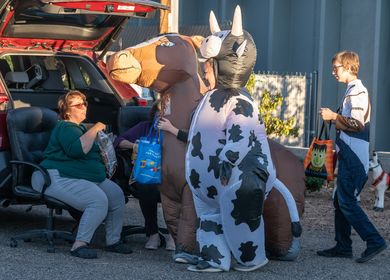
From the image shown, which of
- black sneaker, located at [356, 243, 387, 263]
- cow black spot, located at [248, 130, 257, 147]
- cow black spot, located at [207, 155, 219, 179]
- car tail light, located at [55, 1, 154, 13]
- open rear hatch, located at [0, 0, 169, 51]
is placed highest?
car tail light, located at [55, 1, 154, 13]

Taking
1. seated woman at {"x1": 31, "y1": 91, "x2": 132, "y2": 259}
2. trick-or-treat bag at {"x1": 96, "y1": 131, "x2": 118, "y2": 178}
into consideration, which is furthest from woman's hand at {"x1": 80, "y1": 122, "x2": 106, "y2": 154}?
trick-or-treat bag at {"x1": 96, "y1": 131, "x2": 118, "y2": 178}

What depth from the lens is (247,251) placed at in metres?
7.52

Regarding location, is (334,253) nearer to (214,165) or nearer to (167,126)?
(214,165)

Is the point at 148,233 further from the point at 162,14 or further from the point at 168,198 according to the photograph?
the point at 162,14

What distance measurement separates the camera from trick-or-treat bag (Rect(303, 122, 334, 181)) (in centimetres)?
866

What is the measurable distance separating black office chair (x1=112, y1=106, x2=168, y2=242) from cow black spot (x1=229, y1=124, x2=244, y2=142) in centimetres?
132

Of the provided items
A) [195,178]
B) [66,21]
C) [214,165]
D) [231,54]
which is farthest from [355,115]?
[66,21]

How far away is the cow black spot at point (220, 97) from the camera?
24.5ft

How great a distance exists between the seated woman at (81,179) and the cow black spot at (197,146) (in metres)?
1.03

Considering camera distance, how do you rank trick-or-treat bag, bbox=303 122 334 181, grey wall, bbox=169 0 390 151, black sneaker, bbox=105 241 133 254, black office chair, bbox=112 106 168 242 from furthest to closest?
grey wall, bbox=169 0 390 151 → black office chair, bbox=112 106 168 242 → trick-or-treat bag, bbox=303 122 334 181 → black sneaker, bbox=105 241 133 254

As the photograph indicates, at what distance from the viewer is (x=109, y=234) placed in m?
8.33

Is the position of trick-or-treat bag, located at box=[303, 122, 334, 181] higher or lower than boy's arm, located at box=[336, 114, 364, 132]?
lower

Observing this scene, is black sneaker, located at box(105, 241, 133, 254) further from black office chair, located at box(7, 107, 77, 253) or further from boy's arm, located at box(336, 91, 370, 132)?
boy's arm, located at box(336, 91, 370, 132)

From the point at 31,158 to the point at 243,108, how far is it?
7.16 ft
